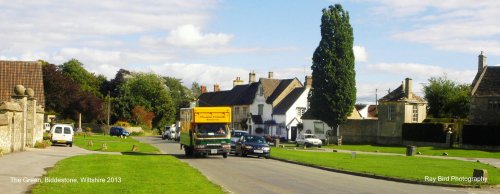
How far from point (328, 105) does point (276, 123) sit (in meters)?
19.5

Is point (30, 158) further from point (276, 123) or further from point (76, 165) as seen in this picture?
point (276, 123)

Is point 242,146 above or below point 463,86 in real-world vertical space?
below

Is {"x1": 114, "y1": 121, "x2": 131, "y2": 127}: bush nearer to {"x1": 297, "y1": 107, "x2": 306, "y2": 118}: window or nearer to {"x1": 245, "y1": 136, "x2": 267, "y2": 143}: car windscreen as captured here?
{"x1": 297, "y1": 107, "x2": 306, "y2": 118}: window

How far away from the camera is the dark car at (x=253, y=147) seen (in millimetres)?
39000

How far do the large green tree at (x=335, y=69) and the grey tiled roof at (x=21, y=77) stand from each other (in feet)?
101

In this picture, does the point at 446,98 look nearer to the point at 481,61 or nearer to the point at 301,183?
the point at 481,61

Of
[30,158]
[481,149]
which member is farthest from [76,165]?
[481,149]

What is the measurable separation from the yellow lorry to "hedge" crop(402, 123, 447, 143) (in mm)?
30224

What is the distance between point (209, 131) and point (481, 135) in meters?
30.7

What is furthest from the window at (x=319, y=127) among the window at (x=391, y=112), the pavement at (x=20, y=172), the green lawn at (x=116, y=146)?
the pavement at (x=20, y=172)

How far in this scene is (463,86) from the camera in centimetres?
8619

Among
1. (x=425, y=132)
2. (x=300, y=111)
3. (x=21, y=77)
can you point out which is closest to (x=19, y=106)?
(x=21, y=77)

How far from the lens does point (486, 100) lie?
201 ft

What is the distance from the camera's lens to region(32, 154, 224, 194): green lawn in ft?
54.9
